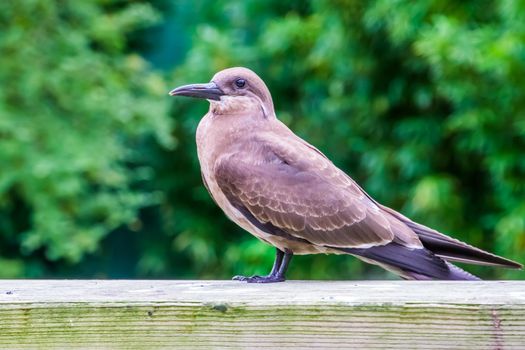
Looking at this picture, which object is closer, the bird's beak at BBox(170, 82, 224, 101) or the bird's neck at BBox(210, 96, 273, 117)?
the bird's beak at BBox(170, 82, 224, 101)

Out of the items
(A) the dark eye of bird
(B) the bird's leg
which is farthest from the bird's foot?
(A) the dark eye of bird

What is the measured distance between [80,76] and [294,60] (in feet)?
6.51

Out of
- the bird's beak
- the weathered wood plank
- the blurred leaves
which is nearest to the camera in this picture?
the weathered wood plank

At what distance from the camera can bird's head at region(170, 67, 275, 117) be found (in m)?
4.16

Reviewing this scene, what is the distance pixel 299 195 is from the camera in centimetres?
392

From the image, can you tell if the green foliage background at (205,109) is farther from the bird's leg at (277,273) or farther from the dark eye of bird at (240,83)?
the bird's leg at (277,273)

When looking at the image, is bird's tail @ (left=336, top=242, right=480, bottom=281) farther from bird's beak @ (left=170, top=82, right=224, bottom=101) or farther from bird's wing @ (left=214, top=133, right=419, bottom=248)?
bird's beak @ (left=170, top=82, right=224, bottom=101)

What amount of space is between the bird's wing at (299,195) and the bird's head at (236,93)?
26 cm

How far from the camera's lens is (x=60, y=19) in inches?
373

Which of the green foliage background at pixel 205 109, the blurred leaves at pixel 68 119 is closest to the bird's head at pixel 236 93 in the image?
the green foliage background at pixel 205 109

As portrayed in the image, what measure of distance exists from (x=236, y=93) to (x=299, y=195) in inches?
22.3

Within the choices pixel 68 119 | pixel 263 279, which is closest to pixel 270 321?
pixel 263 279

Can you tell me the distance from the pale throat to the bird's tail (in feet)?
2.55

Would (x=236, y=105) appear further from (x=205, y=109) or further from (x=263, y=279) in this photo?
(x=205, y=109)
